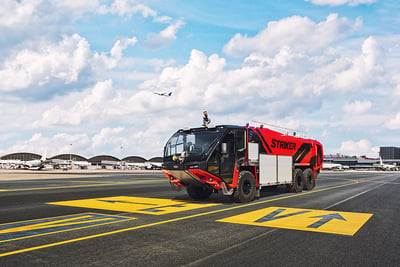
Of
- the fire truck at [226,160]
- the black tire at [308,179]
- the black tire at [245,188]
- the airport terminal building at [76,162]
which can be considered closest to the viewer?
the fire truck at [226,160]

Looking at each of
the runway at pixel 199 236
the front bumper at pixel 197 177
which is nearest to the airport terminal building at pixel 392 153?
the front bumper at pixel 197 177

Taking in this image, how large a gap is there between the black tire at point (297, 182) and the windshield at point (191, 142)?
741cm

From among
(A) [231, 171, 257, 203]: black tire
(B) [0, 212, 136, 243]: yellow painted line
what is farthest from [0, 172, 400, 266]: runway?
(A) [231, 171, 257, 203]: black tire

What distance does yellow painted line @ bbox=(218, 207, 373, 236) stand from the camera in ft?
28.6

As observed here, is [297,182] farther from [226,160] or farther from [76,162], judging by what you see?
[76,162]

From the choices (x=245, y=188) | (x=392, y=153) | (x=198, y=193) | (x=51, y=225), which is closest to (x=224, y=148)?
(x=245, y=188)

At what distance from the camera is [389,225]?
936cm

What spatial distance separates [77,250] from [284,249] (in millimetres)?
3958

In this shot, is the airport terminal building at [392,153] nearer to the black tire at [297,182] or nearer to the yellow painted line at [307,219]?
the black tire at [297,182]

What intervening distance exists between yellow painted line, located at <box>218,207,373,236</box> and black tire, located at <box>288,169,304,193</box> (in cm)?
669

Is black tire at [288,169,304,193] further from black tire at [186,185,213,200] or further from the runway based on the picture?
the runway

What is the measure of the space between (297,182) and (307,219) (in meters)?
9.31

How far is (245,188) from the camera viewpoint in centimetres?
1429

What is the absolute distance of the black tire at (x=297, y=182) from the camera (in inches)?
731
